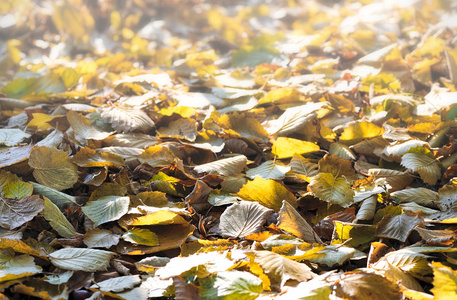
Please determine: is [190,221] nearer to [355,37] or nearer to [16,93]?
[16,93]

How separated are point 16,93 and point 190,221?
115 cm

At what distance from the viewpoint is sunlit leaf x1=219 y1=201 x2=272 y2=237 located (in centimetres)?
87

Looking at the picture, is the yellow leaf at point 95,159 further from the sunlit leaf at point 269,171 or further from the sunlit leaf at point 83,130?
the sunlit leaf at point 269,171

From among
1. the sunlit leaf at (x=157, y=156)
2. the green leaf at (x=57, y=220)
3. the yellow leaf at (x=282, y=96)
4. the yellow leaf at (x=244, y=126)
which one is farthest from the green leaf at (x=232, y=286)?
the yellow leaf at (x=282, y=96)

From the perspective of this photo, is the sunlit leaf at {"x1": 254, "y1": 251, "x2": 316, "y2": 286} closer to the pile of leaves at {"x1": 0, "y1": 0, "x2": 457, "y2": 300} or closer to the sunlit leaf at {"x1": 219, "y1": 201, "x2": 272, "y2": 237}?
the pile of leaves at {"x1": 0, "y1": 0, "x2": 457, "y2": 300}

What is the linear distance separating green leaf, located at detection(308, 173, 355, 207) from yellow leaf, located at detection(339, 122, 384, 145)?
26cm

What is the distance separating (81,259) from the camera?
2.55ft

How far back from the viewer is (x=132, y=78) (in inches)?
64.9

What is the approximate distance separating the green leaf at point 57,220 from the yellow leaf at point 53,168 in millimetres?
110

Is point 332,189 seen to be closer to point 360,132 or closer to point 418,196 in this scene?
point 418,196

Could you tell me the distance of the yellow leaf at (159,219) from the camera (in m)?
0.85

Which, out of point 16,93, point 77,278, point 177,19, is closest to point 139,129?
point 77,278

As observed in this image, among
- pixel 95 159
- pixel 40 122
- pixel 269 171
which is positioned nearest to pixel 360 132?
pixel 269 171

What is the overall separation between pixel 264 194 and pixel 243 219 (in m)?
0.10
